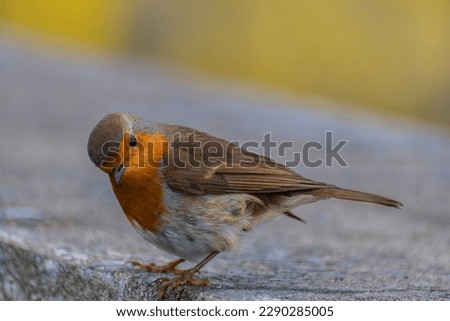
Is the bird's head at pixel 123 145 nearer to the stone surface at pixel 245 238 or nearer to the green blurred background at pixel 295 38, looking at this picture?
the stone surface at pixel 245 238

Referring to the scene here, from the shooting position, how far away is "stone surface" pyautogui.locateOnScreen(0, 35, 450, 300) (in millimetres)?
3971

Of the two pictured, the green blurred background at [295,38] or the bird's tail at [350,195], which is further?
the green blurred background at [295,38]

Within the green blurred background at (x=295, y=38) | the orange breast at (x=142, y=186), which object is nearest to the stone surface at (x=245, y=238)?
the orange breast at (x=142, y=186)

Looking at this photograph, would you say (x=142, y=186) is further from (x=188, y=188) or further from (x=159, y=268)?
(x=159, y=268)

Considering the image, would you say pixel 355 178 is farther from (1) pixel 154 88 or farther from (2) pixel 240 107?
(1) pixel 154 88

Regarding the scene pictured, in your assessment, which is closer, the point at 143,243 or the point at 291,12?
the point at 143,243

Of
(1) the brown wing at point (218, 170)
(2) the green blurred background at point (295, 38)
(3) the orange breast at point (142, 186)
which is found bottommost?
(3) the orange breast at point (142, 186)

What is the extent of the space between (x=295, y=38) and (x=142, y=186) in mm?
10123

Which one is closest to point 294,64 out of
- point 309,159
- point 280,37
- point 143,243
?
point 280,37

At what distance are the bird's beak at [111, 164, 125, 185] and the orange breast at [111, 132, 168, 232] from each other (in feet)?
0.07

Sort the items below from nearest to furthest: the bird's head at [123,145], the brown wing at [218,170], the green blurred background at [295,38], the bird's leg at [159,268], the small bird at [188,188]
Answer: the bird's head at [123,145] → the small bird at [188,188] → the brown wing at [218,170] → the bird's leg at [159,268] → the green blurred background at [295,38]

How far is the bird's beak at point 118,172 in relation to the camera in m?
3.74
